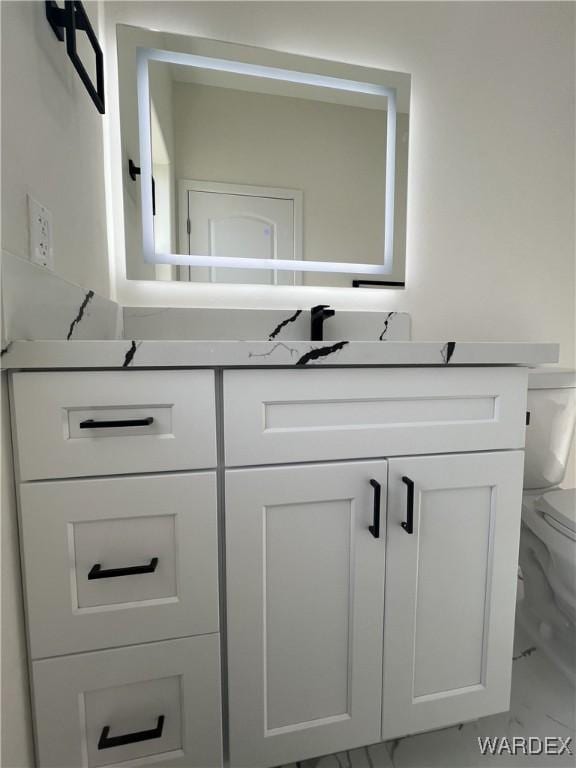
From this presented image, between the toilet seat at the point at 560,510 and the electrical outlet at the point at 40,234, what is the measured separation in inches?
53.6

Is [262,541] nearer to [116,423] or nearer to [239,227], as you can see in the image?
[116,423]

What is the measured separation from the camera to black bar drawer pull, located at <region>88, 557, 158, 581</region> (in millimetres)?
603

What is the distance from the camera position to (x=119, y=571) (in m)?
0.61

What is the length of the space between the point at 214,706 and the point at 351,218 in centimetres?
133

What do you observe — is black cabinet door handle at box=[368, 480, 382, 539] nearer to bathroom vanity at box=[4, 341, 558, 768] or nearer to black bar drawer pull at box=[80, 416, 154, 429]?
bathroom vanity at box=[4, 341, 558, 768]

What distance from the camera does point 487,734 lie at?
924 mm

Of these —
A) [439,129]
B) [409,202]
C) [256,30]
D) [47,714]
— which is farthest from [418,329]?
[47,714]

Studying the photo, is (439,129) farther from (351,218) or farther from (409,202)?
(351,218)

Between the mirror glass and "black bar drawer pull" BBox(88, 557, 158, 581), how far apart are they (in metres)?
0.83

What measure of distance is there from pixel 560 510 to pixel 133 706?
3.65 ft

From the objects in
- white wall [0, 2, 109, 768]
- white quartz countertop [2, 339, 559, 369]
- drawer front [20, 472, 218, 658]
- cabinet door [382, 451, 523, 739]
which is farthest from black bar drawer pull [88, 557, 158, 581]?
cabinet door [382, 451, 523, 739]

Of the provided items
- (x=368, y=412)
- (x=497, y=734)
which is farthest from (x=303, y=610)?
(x=497, y=734)

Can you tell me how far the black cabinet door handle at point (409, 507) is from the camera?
70 cm

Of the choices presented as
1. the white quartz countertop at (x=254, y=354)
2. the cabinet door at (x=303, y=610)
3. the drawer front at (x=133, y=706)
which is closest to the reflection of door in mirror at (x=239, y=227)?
the white quartz countertop at (x=254, y=354)
